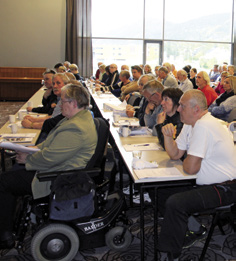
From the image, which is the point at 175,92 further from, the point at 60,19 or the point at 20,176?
the point at 60,19

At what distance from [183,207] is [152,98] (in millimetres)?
1691

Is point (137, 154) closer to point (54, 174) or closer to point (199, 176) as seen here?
point (199, 176)

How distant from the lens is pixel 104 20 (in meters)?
13.0

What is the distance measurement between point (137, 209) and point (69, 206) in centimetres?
121

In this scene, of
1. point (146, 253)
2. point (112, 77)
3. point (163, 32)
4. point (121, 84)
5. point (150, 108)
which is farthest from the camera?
point (163, 32)

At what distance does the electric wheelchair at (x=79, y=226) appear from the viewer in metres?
2.40

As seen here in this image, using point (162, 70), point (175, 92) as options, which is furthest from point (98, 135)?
point (162, 70)

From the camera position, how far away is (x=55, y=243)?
95.2 inches

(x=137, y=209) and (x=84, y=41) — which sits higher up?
(x=84, y=41)

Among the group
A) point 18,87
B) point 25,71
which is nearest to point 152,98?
point 18,87

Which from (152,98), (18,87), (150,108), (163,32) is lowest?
(18,87)

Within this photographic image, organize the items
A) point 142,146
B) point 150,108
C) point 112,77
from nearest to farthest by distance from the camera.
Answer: point 142,146 → point 150,108 → point 112,77

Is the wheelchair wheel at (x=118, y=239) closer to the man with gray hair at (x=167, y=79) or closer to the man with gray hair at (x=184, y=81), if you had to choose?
the man with gray hair at (x=167, y=79)

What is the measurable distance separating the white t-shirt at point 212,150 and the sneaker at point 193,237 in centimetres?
38
